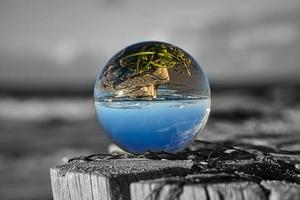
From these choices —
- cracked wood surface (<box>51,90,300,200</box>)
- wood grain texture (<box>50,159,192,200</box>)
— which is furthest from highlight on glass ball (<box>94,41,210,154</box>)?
wood grain texture (<box>50,159,192,200</box>)

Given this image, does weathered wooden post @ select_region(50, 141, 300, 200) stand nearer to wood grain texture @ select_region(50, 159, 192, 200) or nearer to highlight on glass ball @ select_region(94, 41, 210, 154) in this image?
wood grain texture @ select_region(50, 159, 192, 200)

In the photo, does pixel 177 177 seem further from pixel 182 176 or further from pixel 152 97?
pixel 152 97

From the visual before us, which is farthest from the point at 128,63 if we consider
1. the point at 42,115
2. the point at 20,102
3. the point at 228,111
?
the point at 20,102

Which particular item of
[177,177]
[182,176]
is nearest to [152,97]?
[182,176]

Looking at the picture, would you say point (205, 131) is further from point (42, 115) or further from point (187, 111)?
point (42, 115)

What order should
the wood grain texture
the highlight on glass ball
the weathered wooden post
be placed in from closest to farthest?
the weathered wooden post → the wood grain texture → the highlight on glass ball
